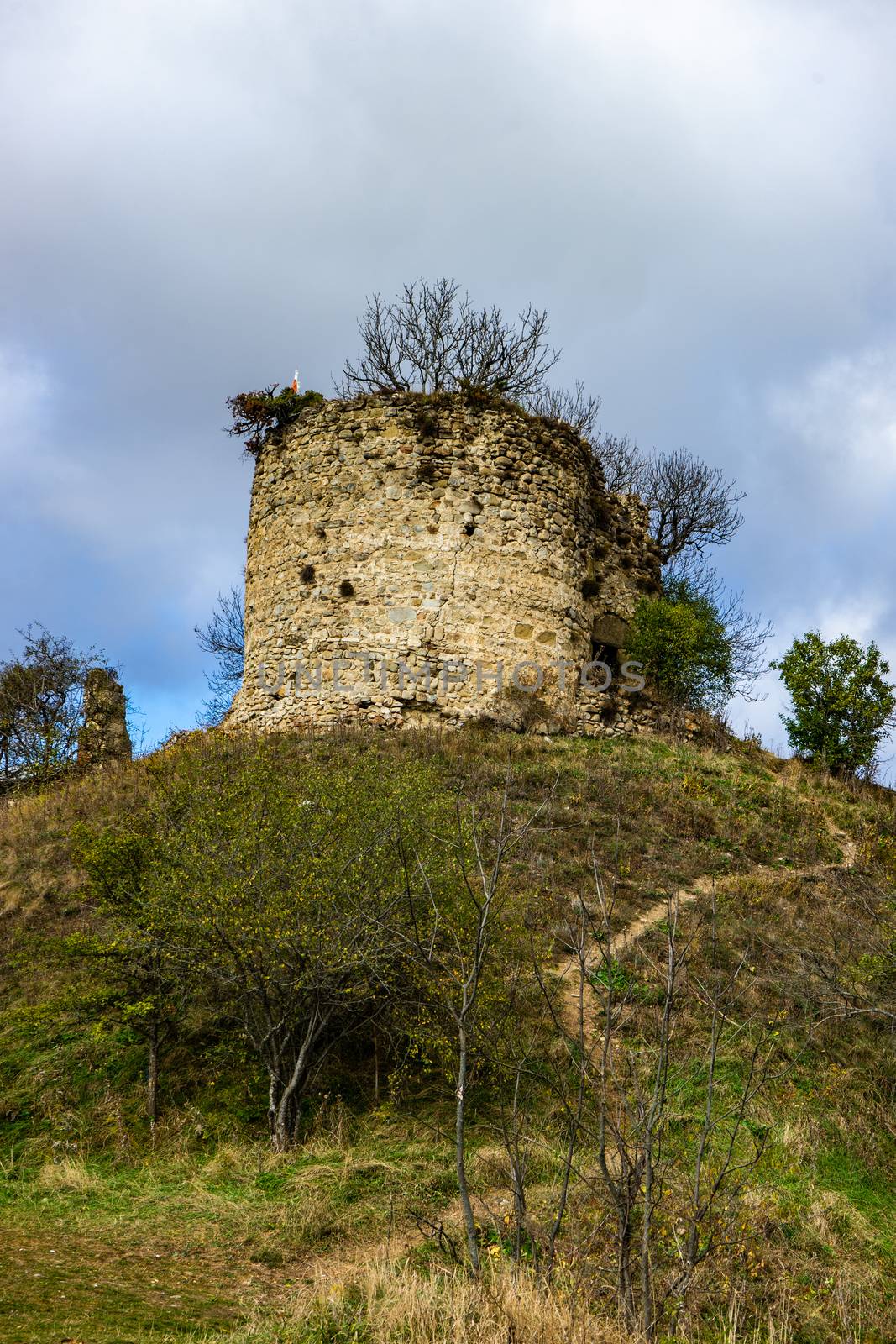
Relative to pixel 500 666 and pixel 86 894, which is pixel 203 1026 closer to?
pixel 86 894

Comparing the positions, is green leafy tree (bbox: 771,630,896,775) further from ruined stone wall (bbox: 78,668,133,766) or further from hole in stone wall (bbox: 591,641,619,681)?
ruined stone wall (bbox: 78,668,133,766)

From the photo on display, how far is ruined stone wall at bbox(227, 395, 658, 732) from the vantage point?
16.7 metres

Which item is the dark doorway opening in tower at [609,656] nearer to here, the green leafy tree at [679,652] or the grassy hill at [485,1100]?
the green leafy tree at [679,652]

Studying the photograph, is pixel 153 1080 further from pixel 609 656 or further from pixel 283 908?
pixel 609 656

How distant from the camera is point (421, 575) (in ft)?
55.5

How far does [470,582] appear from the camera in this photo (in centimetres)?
1695

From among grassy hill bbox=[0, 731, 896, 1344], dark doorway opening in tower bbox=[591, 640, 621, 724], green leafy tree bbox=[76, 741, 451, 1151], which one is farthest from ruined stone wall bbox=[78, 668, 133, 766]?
green leafy tree bbox=[76, 741, 451, 1151]

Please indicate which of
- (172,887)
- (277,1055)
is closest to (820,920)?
(277,1055)

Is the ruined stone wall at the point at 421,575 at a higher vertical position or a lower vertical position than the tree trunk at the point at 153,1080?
higher

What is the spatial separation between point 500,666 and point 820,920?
737 centimetres

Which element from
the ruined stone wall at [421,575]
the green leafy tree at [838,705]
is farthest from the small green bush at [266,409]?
the green leafy tree at [838,705]

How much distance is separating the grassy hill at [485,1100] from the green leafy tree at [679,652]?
5.05 m

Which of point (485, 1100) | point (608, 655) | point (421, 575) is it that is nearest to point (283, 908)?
point (485, 1100)

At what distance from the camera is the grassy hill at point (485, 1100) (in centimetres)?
510
